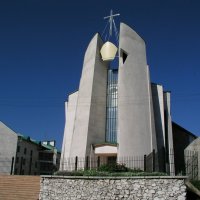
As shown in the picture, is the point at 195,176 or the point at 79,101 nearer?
the point at 195,176

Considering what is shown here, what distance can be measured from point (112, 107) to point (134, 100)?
3639mm

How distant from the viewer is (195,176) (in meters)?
23.5

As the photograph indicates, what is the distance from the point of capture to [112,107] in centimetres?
3781

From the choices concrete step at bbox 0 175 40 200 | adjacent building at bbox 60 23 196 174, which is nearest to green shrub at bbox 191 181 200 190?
concrete step at bbox 0 175 40 200

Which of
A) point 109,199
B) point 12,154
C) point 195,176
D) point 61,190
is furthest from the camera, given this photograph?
point 12,154

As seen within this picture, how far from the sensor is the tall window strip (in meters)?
36.7

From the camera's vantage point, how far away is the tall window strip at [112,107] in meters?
36.7

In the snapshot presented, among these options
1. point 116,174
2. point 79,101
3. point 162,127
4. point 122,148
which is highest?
point 79,101

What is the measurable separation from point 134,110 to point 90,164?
668 cm

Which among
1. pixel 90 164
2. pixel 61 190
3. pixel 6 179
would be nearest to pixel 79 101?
pixel 90 164

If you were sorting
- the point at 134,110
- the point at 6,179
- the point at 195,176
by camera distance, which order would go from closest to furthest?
the point at 195,176 < the point at 6,179 < the point at 134,110

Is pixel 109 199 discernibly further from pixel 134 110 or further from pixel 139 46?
pixel 139 46

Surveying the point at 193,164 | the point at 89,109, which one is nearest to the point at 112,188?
the point at 193,164

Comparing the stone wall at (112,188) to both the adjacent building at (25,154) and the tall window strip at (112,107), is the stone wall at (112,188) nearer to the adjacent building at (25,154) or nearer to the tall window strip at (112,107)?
the tall window strip at (112,107)
